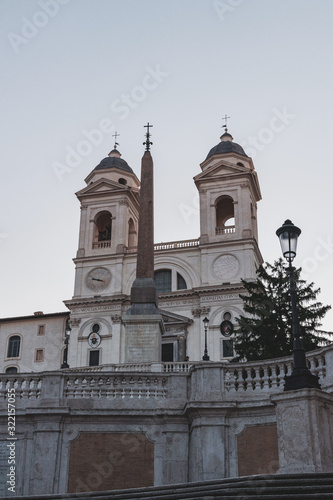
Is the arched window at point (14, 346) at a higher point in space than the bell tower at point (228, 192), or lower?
lower

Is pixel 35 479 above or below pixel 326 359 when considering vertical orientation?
below

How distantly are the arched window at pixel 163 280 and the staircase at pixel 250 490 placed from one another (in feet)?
153

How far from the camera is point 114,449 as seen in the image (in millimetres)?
14117

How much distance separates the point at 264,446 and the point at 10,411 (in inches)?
223

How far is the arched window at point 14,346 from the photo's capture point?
192 feet

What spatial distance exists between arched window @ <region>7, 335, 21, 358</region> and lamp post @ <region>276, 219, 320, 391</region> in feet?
164

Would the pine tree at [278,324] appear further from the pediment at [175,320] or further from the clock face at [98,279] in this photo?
the clock face at [98,279]

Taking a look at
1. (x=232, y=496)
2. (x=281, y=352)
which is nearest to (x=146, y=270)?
(x=281, y=352)

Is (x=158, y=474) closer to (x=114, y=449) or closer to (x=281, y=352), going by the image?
(x=114, y=449)

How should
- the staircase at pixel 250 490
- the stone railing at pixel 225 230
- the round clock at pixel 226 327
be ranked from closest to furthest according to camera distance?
1. the staircase at pixel 250 490
2. the round clock at pixel 226 327
3. the stone railing at pixel 225 230

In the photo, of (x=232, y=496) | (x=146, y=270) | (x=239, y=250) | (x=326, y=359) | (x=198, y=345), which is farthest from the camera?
(x=239, y=250)

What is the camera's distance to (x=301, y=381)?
34.1ft

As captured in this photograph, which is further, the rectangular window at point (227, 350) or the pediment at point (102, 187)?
the pediment at point (102, 187)

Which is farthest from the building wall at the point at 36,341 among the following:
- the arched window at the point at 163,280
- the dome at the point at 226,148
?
the dome at the point at 226,148
